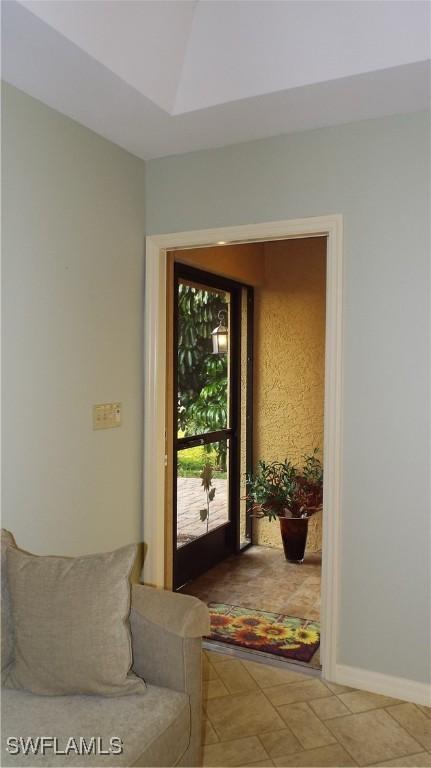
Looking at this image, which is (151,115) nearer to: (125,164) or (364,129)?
(125,164)

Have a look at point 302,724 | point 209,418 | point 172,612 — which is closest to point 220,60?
point 172,612

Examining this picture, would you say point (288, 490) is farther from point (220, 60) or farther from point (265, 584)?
point (220, 60)

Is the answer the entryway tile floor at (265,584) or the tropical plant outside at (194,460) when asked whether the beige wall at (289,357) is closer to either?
the entryway tile floor at (265,584)

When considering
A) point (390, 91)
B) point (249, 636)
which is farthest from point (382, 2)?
point (249, 636)

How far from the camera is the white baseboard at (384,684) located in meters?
2.47

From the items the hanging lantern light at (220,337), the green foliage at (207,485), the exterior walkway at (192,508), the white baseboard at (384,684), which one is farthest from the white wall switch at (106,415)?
the white baseboard at (384,684)

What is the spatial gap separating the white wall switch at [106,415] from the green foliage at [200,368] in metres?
0.82

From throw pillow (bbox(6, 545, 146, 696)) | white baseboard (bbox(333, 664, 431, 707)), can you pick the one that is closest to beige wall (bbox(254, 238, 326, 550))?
white baseboard (bbox(333, 664, 431, 707))

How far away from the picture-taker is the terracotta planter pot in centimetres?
425

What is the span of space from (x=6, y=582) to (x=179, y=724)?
2.30ft

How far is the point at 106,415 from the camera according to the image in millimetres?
2822

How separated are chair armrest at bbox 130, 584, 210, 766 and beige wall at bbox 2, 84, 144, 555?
2.32 feet

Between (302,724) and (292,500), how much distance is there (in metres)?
2.02

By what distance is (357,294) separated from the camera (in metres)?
2.59
